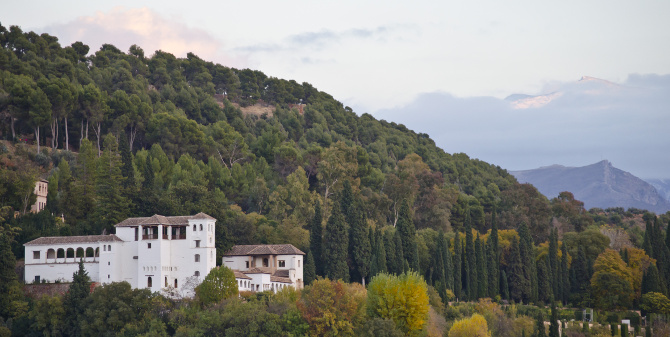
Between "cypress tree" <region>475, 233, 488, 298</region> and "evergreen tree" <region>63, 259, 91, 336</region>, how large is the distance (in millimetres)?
30392

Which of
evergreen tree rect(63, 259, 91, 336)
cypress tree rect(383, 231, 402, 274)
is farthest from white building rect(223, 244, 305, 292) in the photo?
evergreen tree rect(63, 259, 91, 336)

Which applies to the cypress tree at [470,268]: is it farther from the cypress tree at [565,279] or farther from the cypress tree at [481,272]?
the cypress tree at [565,279]

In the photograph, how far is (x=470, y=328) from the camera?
168 feet

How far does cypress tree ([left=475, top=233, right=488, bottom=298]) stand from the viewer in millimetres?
67875

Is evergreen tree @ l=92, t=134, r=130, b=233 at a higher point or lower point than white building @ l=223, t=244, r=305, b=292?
higher

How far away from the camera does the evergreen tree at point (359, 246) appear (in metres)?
63.0

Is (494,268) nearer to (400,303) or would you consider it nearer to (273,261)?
(400,303)

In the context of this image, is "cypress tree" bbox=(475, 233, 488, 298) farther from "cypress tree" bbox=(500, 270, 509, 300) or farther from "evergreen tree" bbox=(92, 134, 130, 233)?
"evergreen tree" bbox=(92, 134, 130, 233)

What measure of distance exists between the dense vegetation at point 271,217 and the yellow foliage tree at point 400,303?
13 cm

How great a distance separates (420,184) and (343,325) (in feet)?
112

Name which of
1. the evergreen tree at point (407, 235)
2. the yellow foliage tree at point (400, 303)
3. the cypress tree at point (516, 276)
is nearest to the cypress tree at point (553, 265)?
the cypress tree at point (516, 276)

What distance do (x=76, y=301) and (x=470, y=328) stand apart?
2362 cm

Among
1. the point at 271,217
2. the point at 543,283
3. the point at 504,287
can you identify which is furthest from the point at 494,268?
the point at 271,217

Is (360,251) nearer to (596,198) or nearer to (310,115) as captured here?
(310,115)
